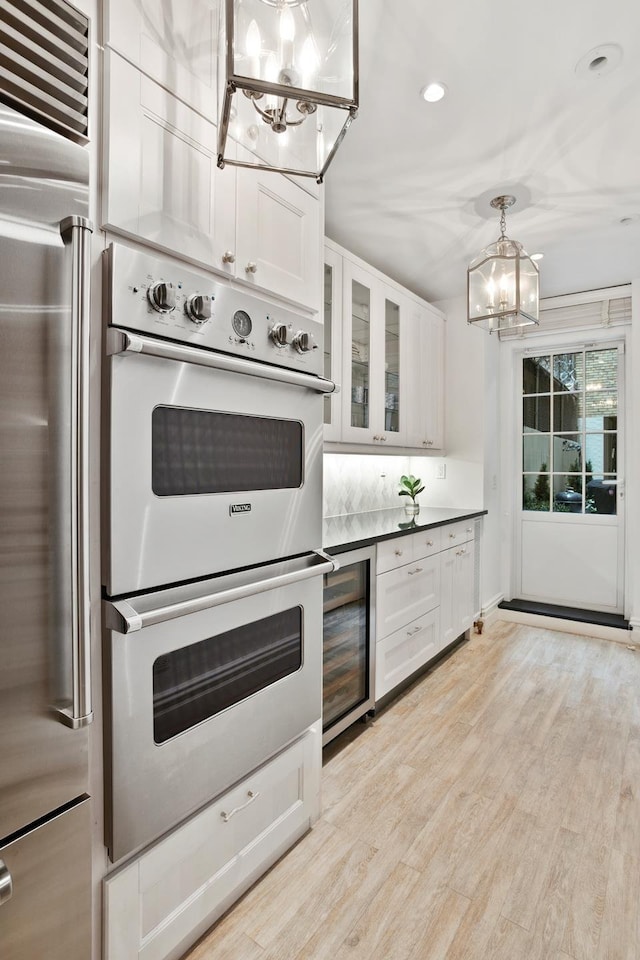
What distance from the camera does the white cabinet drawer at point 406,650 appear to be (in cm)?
253

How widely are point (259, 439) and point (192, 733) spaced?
813 millimetres

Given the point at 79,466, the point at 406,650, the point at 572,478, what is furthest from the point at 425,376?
the point at 79,466

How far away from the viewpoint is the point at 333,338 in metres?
2.69

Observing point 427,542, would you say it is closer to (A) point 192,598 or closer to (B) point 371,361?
(B) point 371,361

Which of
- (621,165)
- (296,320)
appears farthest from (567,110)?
(296,320)

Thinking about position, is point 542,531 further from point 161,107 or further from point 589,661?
point 161,107

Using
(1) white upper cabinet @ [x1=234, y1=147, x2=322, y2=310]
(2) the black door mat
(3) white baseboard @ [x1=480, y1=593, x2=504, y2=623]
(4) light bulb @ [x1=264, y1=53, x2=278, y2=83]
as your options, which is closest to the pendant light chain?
(1) white upper cabinet @ [x1=234, y1=147, x2=322, y2=310]

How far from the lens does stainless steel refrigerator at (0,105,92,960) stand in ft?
2.82

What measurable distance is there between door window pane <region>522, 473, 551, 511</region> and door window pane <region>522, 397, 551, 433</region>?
1.33 feet

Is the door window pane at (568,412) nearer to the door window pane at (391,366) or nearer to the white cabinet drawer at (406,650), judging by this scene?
the door window pane at (391,366)

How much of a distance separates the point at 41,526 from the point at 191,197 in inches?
36.1

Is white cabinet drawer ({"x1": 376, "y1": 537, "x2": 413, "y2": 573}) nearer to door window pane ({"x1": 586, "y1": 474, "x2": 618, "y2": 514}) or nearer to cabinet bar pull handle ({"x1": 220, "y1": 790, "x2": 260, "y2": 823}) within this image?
cabinet bar pull handle ({"x1": 220, "y1": 790, "x2": 260, "y2": 823})

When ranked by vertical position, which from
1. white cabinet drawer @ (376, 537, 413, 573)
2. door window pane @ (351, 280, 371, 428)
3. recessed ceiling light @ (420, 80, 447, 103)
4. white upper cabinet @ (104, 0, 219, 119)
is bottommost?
white cabinet drawer @ (376, 537, 413, 573)

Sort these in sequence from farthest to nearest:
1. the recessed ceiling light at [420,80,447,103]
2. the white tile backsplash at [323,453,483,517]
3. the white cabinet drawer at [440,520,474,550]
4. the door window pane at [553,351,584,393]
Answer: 1. the door window pane at [553,351,584,393]
2. the white tile backsplash at [323,453,483,517]
3. the white cabinet drawer at [440,520,474,550]
4. the recessed ceiling light at [420,80,447,103]
